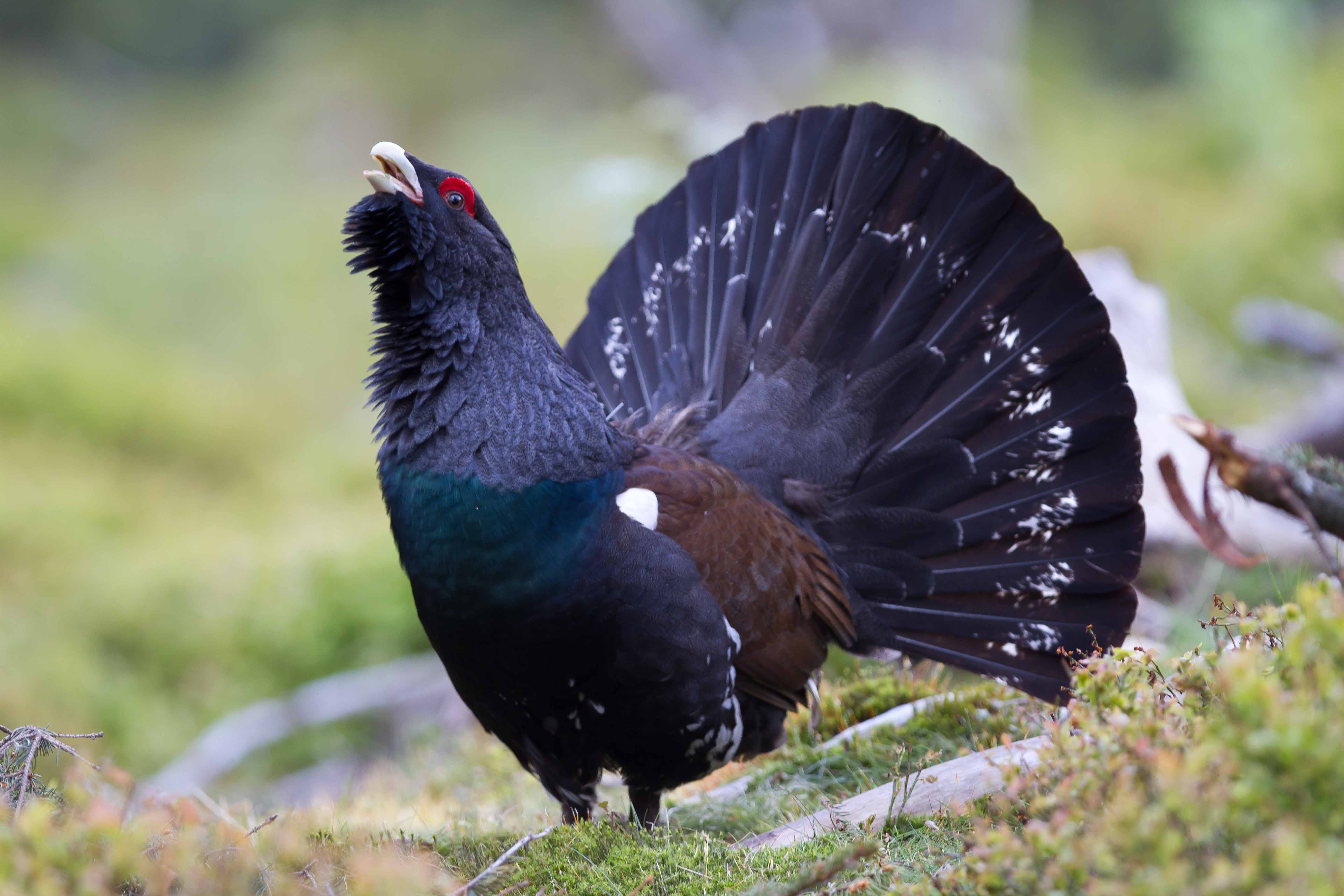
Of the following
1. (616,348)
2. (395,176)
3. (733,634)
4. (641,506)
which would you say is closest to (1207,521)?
(733,634)

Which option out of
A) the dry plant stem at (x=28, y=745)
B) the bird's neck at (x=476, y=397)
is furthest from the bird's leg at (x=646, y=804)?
the dry plant stem at (x=28, y=745)

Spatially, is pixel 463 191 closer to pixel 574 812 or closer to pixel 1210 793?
pixel 574 812

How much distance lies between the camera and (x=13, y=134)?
2352 cm

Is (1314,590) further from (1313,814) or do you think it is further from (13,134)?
(13,134)

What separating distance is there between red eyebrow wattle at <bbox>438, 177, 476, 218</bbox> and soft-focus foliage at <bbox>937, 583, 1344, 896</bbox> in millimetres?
2466

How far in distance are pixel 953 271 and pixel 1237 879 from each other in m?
2.82

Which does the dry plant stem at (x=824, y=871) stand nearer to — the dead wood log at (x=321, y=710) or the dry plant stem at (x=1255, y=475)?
the dry plant stem at (x=1255, y=475)

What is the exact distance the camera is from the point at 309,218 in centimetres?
1992

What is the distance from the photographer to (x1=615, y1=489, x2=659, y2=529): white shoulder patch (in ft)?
11.9

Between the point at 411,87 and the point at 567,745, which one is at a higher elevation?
the point at 411,87

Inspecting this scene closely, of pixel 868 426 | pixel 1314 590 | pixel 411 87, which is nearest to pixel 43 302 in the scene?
pixel 411 87

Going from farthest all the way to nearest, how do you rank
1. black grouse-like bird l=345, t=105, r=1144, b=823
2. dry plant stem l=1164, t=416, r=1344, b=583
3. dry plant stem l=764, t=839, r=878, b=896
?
black grouse-like bird l=345, t=105, r=1144, b=823
dry plant stem l=1164, t=416, r=1344, b=583
dry plant stem l=764, t=839, r=878, b=896

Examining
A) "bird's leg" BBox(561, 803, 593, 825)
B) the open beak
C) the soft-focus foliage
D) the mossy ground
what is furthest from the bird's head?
the soft-focus foliage

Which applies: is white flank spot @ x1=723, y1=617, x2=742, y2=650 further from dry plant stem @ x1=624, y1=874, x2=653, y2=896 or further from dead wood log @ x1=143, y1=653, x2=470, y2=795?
dead wood log @ x1=143, y1=653, x2=470, y2=795
